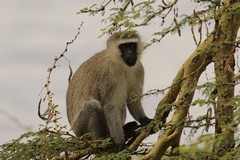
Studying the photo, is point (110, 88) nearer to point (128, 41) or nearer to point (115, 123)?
point (115, 123)

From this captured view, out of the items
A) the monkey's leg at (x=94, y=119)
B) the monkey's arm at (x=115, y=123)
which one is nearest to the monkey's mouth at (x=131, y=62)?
the monkey's arm at (x=115, y=123)

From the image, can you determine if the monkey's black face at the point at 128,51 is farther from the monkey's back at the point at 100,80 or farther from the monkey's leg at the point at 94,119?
the monkey's leg at the point at 94,119

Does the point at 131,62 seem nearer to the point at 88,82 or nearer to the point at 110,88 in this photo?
the point at 110,88

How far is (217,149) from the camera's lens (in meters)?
7.19

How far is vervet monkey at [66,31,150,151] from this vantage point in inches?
375

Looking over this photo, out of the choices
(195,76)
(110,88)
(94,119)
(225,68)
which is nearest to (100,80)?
(110,88)

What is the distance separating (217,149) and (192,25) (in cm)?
176

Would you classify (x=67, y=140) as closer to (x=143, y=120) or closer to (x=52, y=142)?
(x=52, y=142)

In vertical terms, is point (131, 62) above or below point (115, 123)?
above

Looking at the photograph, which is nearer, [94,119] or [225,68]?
[225,68]

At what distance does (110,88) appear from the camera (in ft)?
31.6

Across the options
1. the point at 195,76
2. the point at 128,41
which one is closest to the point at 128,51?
the point at 128,41

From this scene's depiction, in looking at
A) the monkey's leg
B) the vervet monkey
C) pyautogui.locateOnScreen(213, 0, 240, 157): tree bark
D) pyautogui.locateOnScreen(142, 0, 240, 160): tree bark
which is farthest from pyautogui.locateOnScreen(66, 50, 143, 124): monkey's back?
pyautogui.locateOnScreen(213, 0, 240, 157): tree bark

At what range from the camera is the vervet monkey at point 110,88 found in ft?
31.3
